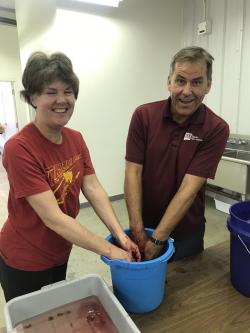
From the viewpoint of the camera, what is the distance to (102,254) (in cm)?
94

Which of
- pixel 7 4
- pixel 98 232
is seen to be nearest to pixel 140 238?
pixel 98 232

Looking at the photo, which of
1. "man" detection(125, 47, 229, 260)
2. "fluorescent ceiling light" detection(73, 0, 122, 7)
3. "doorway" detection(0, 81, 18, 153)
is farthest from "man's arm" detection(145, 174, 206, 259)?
"doorway" detection(0, 81, 18, 153)

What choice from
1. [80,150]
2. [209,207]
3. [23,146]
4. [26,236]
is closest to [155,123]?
[80,150]

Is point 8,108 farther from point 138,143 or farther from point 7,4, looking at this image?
point 138,143

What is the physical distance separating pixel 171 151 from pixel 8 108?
21.8 feet

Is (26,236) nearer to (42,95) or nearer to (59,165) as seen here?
(59,165)

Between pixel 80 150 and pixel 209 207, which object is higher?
pixel 80 150

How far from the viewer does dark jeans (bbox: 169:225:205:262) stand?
129cm

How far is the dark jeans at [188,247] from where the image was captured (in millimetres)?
1288

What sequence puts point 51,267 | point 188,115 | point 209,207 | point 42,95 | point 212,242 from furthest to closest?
point 209,207
point 212,242
point 188,115
point 51,267
point 42,95

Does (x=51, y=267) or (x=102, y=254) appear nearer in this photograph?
(x=102, y=254)

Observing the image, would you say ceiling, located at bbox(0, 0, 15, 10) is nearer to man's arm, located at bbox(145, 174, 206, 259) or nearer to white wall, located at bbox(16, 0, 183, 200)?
white wall, located at bbox(16, 0, 183, 200)

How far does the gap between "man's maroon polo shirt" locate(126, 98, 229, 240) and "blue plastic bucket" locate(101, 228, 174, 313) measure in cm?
38

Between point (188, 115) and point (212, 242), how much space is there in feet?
6.29
